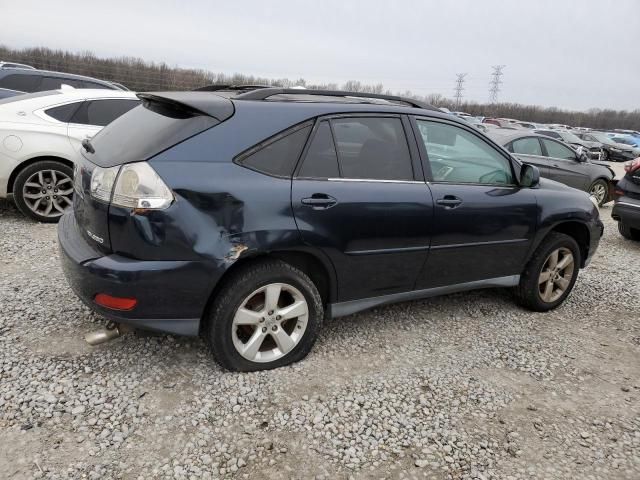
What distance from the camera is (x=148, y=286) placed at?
2615 mm

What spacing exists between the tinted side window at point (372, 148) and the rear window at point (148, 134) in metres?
0.84

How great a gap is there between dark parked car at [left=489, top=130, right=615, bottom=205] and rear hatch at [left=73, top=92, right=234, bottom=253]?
7714 mm

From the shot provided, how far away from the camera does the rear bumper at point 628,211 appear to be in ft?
23.0

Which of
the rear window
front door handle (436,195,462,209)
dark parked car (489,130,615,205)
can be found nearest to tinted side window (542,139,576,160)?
dark parked car (489,130,615,205)

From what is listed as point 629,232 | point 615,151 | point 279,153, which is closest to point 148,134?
point 279,153

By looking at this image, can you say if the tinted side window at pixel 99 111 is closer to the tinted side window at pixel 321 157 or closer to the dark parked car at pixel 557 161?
the tinted side window at pixel 321 157

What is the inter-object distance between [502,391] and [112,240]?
8.17 ft

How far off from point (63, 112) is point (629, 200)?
763 cm

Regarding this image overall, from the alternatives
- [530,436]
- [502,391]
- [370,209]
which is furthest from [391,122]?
[530,436]

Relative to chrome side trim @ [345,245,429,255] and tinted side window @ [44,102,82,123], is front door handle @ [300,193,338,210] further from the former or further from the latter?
tinted side window @ [44,102,82,123]

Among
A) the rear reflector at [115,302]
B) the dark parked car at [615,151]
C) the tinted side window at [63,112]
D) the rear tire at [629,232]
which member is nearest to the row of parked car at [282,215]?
the rear reflector at [115,302]

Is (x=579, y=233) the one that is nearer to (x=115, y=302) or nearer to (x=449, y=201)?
(x=449, y=201)

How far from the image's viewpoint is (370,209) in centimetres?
316

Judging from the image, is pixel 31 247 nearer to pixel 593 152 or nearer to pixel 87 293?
pixel 87 293
